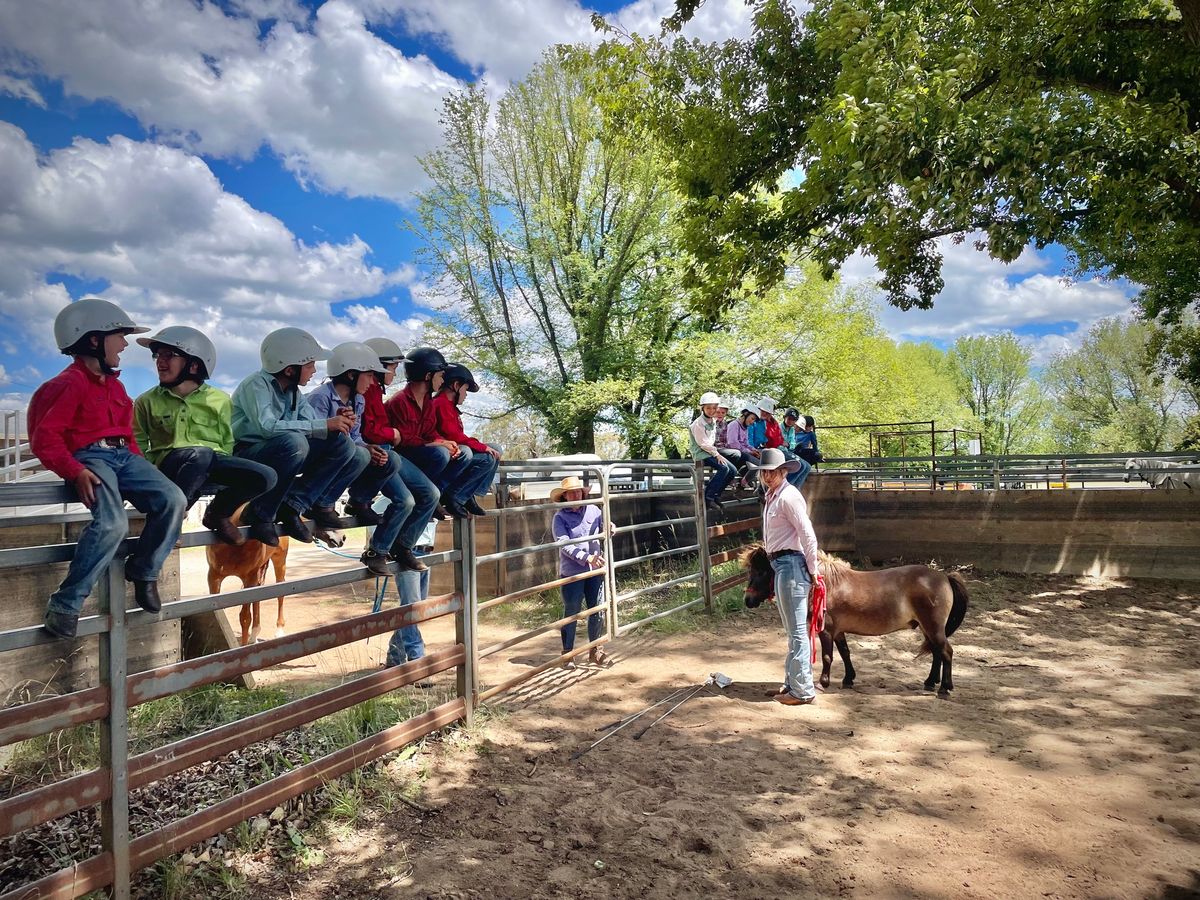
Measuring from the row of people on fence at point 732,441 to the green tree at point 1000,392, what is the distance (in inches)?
1708

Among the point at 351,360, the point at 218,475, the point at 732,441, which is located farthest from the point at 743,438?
the point at 218,475

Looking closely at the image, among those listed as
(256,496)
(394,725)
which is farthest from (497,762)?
(256,496)

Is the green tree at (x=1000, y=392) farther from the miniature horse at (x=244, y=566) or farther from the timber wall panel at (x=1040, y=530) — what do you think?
the miniature horse at (x=244, y=566)

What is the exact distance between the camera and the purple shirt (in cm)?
697

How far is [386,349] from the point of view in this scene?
14.6ft

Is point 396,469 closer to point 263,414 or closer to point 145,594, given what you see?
point 263,414

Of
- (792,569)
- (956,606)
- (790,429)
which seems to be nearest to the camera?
(792,569)

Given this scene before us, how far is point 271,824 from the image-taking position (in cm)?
363

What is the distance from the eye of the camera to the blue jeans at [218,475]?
3002mm

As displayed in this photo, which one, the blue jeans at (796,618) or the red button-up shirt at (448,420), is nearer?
the red button-up shirt at (448,420)

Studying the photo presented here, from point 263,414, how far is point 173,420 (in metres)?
0.41

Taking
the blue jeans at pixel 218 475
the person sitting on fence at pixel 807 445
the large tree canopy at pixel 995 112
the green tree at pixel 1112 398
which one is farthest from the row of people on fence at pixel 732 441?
the green tree at pixel 1112 398

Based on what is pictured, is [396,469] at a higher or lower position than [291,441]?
lower

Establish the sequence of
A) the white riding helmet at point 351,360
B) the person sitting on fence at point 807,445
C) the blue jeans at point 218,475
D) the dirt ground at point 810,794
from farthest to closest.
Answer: the person sitting on fence at point 807,445 → the white riding helmet at point 351,360 → the dirt ground at point 810,794 → the blue jeans at point 218,475
